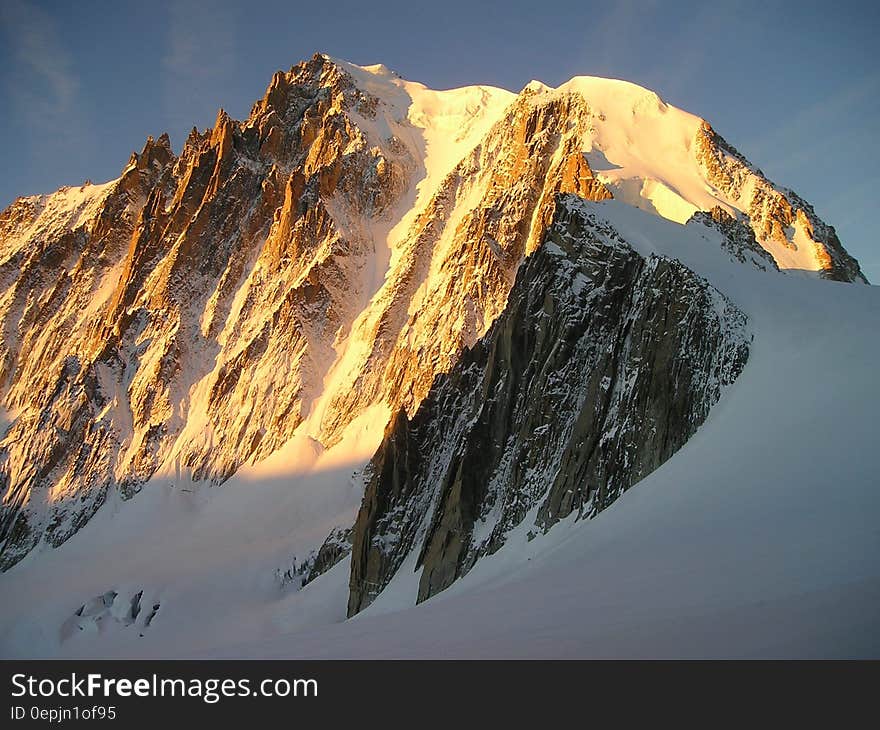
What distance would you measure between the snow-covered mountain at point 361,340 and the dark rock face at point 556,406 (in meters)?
0.14

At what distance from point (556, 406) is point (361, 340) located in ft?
145

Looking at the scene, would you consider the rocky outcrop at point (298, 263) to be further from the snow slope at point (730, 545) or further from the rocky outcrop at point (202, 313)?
the snow slope at point (730, 545)

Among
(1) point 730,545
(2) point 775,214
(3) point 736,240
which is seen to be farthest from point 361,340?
(1) point 730,545

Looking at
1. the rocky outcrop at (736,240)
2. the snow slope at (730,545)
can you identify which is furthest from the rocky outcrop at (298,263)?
the snow slope at (730,545)

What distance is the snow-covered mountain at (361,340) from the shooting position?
78.6 feet

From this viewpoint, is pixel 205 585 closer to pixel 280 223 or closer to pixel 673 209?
pixel 280 223

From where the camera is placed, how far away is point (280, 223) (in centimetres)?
7931

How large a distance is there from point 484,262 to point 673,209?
60.7 feet

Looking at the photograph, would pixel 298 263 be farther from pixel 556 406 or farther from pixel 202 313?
pixel 556 406

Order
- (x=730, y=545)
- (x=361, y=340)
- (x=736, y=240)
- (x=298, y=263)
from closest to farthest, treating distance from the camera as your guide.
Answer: (x=730, y=545) < (x=736, y=240) < (x=361, y=340) < (x=298, y=263)

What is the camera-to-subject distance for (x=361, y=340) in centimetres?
6988

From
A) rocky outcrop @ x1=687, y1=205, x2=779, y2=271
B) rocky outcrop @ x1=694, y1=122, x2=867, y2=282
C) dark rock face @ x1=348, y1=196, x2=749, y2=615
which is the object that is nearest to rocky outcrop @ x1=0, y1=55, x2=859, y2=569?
rocky outcrop @ x1=694, y1=122, x2=867, y2=282

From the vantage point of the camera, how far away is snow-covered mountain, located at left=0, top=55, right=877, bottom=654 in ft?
78.6
